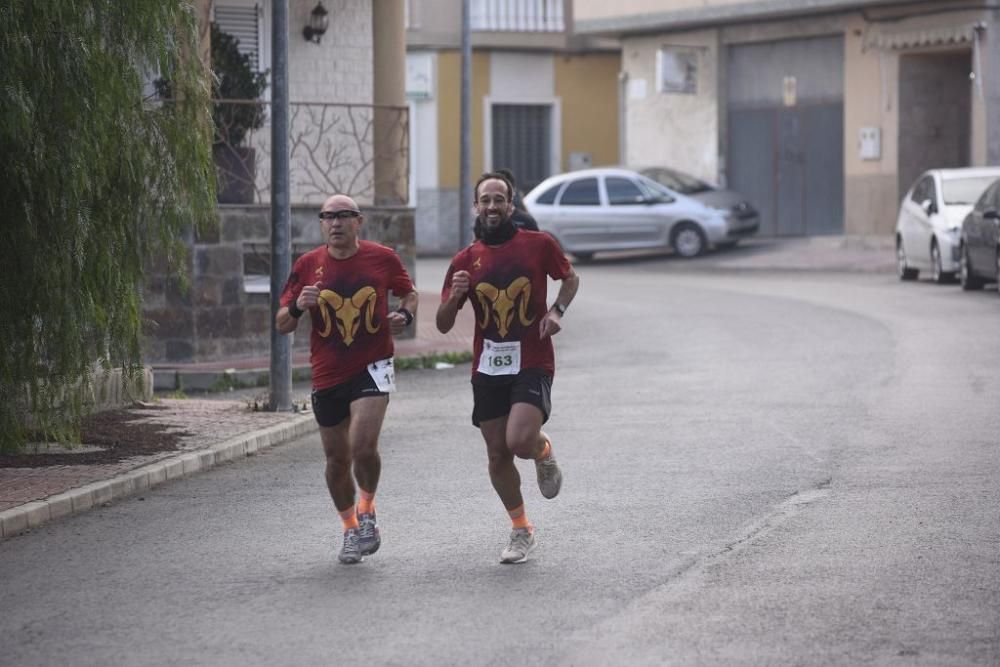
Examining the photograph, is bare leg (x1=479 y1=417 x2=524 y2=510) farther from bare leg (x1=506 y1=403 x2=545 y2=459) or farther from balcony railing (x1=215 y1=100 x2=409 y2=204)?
balcony railing (x1=215 y1=100 x2=409 y2=204)

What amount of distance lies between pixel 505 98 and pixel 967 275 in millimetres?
19565

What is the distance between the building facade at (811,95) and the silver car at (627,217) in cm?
278

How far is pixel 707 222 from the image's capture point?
112ft

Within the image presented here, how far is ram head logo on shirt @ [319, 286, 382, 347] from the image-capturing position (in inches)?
331

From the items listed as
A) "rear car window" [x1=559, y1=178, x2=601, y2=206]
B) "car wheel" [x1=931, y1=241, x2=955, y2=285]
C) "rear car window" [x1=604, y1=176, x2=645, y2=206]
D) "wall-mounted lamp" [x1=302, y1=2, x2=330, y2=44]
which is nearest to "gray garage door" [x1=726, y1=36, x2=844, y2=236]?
"rear car window" [x1=604, y1=176, x2=645, y2=206]

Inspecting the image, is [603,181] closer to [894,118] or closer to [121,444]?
[894,118]

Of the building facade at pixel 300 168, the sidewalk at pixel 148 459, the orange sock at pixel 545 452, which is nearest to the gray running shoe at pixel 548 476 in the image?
the orange sock at pixel 545 452

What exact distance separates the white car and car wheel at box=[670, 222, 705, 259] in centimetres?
668

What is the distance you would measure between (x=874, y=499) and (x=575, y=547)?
1913 mm

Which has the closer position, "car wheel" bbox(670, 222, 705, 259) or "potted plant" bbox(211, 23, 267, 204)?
"potted plant" bbox(211, 23, 267, 204)

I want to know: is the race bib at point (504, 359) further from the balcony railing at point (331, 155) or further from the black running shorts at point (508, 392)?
the balcony railing at point (331, 155)

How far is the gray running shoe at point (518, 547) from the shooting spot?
8094mm

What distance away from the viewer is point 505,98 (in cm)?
4247

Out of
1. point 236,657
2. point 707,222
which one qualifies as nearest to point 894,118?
point 707,222
